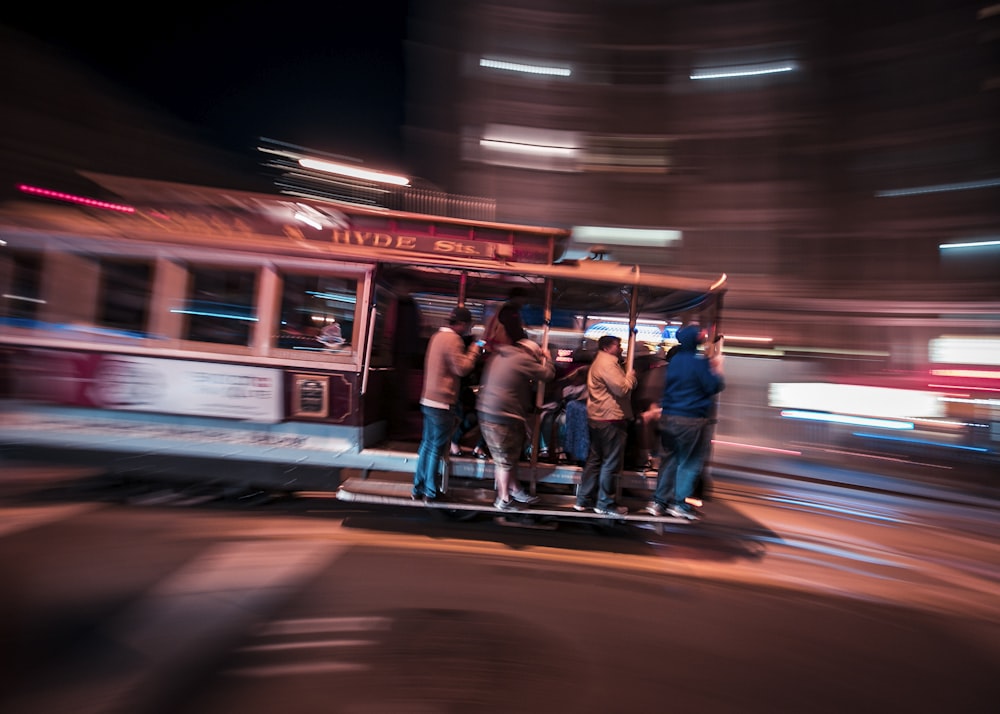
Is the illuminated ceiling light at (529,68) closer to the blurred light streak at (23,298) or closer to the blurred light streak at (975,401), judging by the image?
the blurred light streak at (975,401)

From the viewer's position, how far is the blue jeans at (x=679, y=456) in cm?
554

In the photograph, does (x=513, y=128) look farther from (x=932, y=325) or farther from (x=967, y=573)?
(x=967, y=573)

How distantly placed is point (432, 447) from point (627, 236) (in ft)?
57.8

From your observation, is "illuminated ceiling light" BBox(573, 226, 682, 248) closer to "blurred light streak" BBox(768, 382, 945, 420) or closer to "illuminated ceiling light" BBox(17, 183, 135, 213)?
"blurred light streak" BBox(768, 382, 945, 420)

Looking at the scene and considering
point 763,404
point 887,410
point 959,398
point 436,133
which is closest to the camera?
point 959,398

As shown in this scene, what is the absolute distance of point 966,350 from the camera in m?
13.1

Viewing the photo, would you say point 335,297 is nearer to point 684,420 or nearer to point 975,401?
point 684,420

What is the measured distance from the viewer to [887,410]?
1256 cm

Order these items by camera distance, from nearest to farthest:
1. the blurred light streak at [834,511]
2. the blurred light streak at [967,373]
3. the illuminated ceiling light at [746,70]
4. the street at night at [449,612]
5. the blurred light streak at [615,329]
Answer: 1. the street at night at [449,612]
2. the blurred light streak at [834,511]
3. the blurred light streak at [615,329]
4. the blurred light streak at [967,373]
5. the illuminated ceiling light at [746,70]

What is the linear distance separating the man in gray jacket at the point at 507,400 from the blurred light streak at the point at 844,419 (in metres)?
10.0

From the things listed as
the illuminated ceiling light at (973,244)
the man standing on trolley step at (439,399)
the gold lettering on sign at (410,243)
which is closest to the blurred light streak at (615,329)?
the gold lettering on sign at (410,243)

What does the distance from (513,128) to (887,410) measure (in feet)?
53.8

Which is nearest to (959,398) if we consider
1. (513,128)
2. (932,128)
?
(932,128)

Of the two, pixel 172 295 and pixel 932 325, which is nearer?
pixel 172 295
